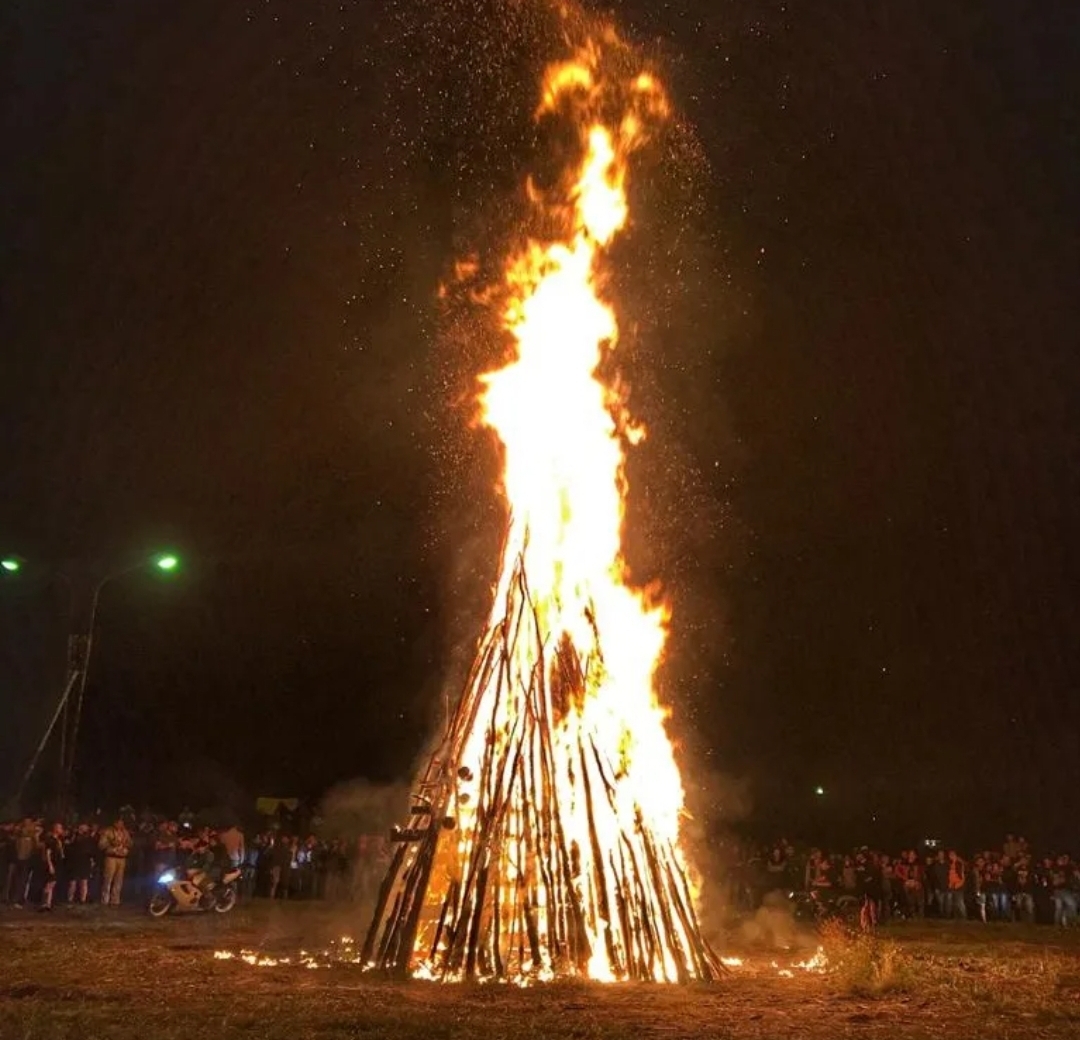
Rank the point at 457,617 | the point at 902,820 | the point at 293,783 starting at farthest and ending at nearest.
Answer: the point at 293,783, the point at 902,820, the point at 457,617

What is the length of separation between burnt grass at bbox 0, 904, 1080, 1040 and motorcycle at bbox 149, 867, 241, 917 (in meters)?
3.19

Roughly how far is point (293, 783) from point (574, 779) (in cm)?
2903

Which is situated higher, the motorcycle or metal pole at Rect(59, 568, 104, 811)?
metal pole at Rect(59, 568, 104, 811)

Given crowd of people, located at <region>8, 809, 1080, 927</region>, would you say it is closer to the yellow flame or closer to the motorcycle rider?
the motorcycle rider

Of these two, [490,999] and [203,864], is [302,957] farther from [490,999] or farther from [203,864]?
[203,864]

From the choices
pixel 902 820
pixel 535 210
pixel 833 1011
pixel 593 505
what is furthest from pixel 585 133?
pixel 902 820

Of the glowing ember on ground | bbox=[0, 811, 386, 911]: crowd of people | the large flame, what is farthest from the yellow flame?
bbox=[0, 811, 386, 911]: crowd of people

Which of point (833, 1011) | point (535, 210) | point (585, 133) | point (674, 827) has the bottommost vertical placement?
point (833, 1011)

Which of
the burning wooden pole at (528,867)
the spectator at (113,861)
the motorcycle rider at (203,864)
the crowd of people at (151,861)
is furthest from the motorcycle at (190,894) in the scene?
the burning wooden pole at (528,867)

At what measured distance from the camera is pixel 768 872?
2056cm

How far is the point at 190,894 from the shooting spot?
52.6 ft

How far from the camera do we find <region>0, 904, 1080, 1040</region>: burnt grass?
7355 millimetres

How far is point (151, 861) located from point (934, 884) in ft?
44.9

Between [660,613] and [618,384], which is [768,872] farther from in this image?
[618,384]
